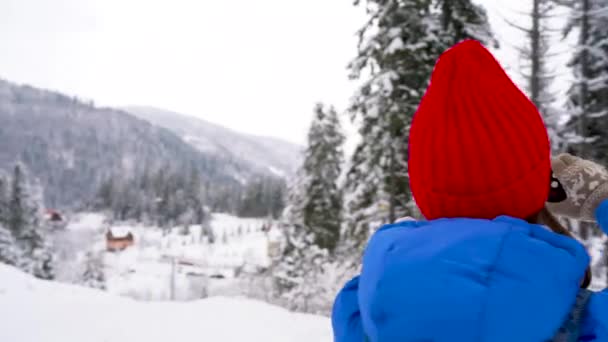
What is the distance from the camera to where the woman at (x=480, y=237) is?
38.9 inches

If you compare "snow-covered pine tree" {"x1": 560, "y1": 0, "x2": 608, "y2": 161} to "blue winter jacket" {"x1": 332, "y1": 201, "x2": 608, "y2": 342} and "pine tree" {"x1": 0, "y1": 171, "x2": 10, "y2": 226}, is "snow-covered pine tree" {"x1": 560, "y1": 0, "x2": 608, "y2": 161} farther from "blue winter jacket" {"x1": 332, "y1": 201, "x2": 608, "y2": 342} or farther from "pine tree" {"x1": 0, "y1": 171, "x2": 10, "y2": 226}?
"pine tree" {"x1": 0, "y1": 171, "x2": 10, "y2": 226}

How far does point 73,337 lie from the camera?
6902mm

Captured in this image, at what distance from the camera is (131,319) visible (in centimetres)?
820

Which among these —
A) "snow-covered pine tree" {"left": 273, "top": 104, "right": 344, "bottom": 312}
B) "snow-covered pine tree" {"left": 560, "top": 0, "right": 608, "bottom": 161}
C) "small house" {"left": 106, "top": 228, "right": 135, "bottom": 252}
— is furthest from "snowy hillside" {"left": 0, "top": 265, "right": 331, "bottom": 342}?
"small house" {"left": 106, "top": 228, "right": 135, "bottom": 252}

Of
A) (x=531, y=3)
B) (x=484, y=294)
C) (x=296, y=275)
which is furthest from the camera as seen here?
(x=296, y=275)

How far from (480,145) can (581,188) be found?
1.56 ft

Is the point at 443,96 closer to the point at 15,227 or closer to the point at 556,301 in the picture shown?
the point at 556,301

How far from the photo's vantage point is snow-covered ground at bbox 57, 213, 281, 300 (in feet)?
251

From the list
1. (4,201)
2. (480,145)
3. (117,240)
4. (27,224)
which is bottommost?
(117,240)

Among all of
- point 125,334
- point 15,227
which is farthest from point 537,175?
point 15,227

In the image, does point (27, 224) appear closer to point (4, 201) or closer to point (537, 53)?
point (4, 201)

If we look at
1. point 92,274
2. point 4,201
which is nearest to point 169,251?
point 92,274

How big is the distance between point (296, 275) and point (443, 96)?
2386 cm

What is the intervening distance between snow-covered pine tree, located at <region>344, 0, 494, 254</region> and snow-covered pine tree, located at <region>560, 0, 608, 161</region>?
2678 mm
